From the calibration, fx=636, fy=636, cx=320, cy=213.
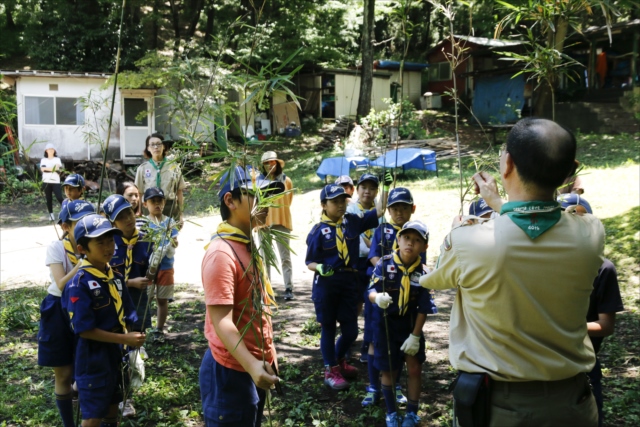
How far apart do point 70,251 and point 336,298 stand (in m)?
2.30

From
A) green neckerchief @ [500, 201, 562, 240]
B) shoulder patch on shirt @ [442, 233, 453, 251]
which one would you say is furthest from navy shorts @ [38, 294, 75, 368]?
green neckerchief @ [500, 201, 562, 240]

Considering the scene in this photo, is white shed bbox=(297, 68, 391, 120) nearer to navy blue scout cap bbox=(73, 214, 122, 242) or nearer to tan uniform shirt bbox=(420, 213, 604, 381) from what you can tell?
navy blue scout cap bbox=(73, 214, 122, 242)

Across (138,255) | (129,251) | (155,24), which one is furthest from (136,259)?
A: (155,24)

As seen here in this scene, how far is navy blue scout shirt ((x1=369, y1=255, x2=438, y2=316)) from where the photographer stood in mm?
4754

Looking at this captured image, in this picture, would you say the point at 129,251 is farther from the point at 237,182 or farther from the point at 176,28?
the point at 176,28

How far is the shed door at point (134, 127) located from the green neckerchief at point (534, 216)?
77.8 ft

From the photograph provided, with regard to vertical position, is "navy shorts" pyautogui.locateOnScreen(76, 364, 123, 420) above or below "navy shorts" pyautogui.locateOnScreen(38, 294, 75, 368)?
below

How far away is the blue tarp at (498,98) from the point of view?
26969mm

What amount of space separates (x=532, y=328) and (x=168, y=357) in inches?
188

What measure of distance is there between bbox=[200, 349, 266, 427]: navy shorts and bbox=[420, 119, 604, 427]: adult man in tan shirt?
43.6 inches

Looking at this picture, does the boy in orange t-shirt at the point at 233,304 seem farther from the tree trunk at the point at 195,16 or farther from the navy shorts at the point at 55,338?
the tree trunk at the point at 195,16

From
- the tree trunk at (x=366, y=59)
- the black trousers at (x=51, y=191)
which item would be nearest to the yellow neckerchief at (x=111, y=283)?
the black trousers at (x=51, y=191)

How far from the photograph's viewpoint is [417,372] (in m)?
4.73

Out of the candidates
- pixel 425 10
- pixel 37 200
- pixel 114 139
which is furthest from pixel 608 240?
pixel 425 10
